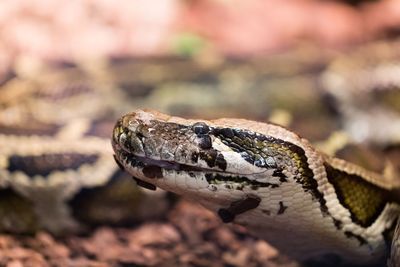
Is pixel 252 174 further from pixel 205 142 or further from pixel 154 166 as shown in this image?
pixel 154 166

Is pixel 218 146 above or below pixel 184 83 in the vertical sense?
below

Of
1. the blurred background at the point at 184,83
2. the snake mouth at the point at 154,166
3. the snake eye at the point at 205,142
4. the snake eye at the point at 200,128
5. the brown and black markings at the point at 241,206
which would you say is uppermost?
the blurred background at the point at 184,83

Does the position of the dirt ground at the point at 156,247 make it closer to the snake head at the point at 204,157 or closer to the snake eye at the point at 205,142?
the snake head at the point at 204,157

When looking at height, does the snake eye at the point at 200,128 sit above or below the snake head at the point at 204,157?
above

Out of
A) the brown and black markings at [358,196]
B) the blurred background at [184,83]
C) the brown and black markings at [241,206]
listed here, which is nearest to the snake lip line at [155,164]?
the brown and black markings at [241,206]

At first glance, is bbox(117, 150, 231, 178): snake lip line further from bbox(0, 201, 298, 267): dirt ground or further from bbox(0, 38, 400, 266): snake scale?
bbox(0, 201, 298, 267): dirt ground

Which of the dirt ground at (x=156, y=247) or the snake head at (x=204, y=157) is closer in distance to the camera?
the snake head at (x=204, y=157)

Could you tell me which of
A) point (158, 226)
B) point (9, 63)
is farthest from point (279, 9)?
point (158, 226)

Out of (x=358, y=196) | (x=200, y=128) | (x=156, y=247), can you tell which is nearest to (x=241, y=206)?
(x=200, y=128)
